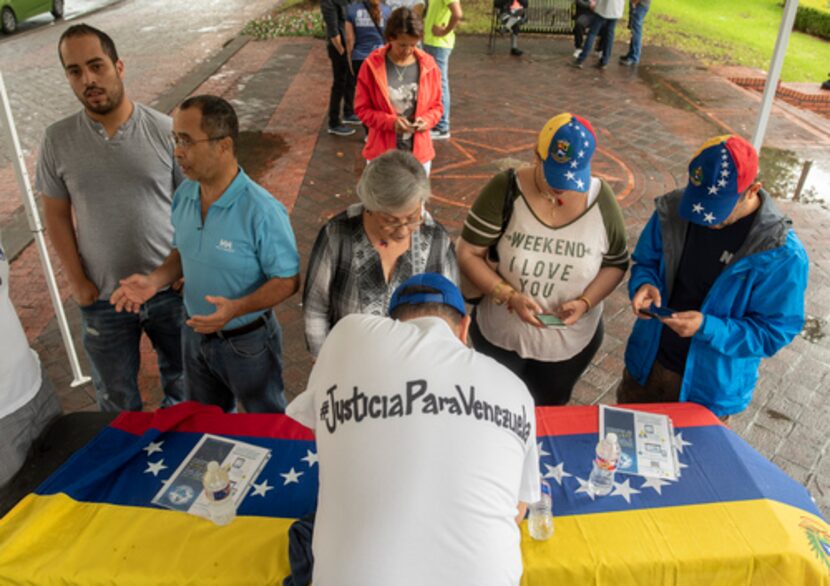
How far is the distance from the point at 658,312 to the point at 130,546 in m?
2.14

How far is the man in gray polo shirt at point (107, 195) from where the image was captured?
280 centimetres

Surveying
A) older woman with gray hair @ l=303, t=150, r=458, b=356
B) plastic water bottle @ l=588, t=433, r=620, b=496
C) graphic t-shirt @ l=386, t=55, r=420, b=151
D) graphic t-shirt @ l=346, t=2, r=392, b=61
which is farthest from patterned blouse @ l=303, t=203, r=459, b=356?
graphic t-shirt @ l=346, t=2, r=392, b=61

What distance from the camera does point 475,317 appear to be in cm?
316

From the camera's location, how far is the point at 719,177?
231 centimetres

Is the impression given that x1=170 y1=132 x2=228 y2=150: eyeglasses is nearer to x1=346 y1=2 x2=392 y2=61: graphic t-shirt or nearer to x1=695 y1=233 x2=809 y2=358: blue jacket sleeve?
x1=695 y1=233 x2=809 y2=358: blue jacket sleeve

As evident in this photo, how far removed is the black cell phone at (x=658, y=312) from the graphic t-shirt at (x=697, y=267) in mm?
126

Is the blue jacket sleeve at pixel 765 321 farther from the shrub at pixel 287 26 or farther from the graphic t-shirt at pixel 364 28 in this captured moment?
the shrub at pixel 287 26

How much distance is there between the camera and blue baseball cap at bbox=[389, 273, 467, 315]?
1.85m

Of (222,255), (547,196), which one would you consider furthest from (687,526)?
(222,255)

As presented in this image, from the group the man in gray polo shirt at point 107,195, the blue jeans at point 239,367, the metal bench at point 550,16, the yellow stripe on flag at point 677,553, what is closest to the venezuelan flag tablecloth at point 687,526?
the yellow stripe on flag at point 677,553

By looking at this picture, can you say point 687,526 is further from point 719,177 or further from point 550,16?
point 550,16

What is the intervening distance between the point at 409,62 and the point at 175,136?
7.99 feet

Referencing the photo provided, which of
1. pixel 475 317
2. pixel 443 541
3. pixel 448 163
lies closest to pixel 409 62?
pixel 475 317

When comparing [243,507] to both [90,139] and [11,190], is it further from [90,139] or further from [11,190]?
[11,190]
